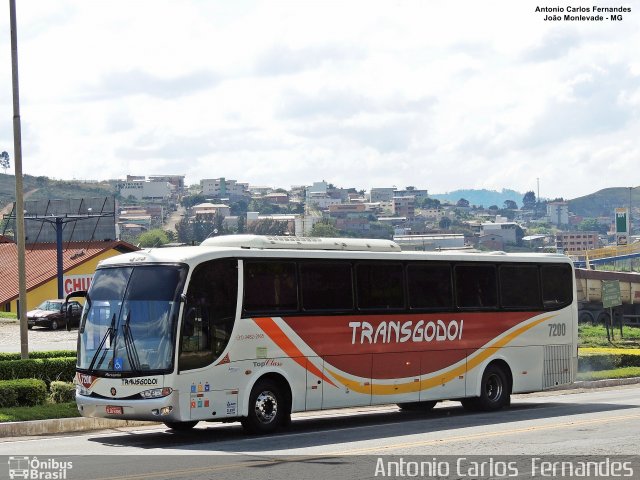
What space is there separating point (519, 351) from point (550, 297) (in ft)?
5.39

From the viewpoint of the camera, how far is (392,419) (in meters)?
22.7

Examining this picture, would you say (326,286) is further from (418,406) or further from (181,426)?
(418,406)

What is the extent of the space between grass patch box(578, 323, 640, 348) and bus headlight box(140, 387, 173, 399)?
39.0 m

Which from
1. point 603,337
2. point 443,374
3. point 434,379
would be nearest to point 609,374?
point 443,374

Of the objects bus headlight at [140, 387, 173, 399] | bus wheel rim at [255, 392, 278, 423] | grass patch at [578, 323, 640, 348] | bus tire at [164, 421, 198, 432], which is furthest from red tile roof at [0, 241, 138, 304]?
bus headlight at [140, 387, 173, 399]

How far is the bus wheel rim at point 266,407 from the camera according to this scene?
19375mm

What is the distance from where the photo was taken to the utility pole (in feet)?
78.6

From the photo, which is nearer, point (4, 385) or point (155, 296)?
point (155, 296)

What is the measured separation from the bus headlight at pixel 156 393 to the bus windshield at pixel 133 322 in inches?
11.2

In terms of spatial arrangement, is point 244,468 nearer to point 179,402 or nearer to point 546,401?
point 179,402

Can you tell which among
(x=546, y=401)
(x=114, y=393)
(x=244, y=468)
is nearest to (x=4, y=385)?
(x=114, y=393)

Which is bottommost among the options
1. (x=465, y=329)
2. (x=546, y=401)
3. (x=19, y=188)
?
(x=546, y=401)

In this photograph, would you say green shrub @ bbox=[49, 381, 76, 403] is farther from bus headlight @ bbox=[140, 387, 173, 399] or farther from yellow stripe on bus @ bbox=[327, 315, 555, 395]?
yellow stripe on bus @ bbox=[327, 315, 555, 395]

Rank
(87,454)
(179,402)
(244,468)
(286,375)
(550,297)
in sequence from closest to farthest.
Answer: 1. (244,468)
2. (87,454)
3. (179,402)
4. (286,375)
5. (550,297)
